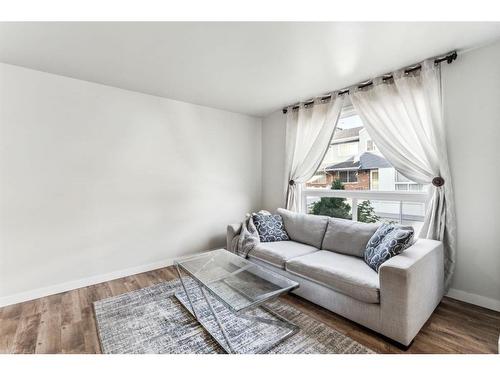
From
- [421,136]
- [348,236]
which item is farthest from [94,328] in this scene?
[421,136]

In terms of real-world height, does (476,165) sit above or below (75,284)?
above

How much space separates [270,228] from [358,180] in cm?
134

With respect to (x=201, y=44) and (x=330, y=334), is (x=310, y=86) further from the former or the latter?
(x=330, y=334)

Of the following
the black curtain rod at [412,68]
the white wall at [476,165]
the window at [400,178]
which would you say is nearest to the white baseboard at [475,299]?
the white wall at [476,165]

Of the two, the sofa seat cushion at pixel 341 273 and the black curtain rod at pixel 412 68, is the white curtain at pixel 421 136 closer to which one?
the black curtain rod at pixel 412 68

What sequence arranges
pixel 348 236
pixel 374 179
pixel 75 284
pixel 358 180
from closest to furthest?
pixel 348 236 → pixel 75 284 → pixel 374 179 → pixel 358 180

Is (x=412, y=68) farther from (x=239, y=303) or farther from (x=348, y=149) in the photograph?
(x=239, y=303)

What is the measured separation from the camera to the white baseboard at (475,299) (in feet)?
6.69

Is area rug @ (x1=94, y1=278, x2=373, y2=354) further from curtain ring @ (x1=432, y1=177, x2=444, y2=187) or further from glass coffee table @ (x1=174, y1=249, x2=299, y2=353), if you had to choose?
curtain ring @ (x1=432, y1=177, x2=444, y2=187)

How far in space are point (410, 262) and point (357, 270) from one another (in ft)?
1.45

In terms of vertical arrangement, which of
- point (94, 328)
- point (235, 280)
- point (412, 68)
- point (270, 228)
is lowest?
point (94, 328)

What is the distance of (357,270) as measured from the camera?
2.01 meters

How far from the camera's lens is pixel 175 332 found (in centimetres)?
182

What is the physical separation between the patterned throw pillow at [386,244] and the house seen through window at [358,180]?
2.11 feet
